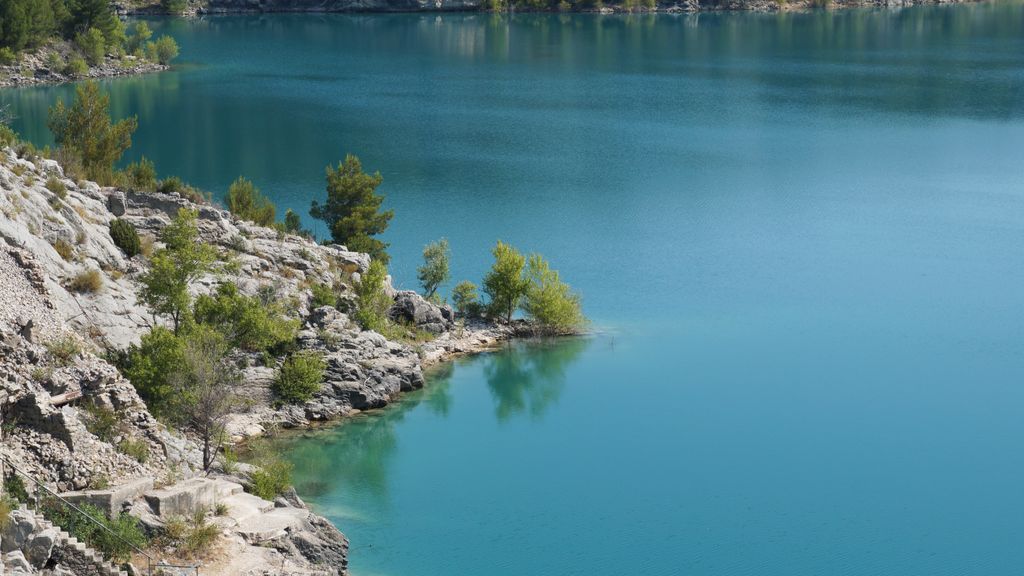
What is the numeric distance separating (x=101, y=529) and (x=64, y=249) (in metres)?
14.2

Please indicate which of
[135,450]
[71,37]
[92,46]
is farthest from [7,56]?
[135,450]

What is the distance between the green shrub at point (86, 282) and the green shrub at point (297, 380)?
569 centimetres

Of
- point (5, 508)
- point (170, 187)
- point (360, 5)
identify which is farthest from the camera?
point (360, 5)

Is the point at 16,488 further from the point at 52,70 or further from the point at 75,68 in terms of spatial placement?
the point at 75,68

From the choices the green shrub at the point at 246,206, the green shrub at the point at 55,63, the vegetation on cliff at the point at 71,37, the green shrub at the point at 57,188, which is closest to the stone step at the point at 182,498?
the green shrub at the point at 57,188

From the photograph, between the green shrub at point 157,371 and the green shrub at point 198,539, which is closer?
the green shrub at point 198,539

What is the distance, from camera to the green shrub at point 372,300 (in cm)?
4434

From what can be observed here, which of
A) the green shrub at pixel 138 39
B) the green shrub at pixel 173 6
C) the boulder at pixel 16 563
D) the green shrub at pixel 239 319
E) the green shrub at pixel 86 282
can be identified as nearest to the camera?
the boulder at pixel 16 563

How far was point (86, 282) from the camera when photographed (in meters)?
38.3

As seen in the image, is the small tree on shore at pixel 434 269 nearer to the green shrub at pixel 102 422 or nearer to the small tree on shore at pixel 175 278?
the small tree on shore at pixel 175 278

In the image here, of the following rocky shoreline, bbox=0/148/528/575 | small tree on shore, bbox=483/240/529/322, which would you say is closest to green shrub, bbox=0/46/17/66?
rocky shoreline, bbox=0/148/528/575

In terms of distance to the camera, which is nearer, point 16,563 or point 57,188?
point 16,563

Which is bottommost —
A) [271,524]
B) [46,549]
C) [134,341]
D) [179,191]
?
[271,524]

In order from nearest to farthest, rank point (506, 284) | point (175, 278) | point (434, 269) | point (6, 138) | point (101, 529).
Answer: point (101, 529), point (175, 278), point (6, 138), point (506, 284), point (434, 269)
